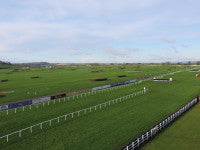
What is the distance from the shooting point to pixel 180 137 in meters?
18.2

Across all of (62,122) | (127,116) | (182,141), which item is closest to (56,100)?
(62,122)

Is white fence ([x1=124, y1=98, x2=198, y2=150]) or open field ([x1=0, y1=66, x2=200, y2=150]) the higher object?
white fence ([x1=124, y1=98, x2=198, y2=150])

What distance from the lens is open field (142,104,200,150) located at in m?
16.4

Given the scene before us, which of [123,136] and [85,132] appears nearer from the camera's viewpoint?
[123,136]

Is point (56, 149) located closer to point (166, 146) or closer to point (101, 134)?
point (101, 134)

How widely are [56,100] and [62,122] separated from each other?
15.1 m

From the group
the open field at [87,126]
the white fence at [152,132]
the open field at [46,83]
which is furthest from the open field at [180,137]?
the open field at [46,83]

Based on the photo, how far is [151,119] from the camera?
78.3 ft

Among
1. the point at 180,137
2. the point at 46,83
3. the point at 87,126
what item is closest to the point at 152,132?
the point at 180,137

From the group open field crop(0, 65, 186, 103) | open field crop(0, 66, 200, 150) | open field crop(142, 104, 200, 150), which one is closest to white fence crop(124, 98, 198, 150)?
open field crop(142, 104, 200, 150)

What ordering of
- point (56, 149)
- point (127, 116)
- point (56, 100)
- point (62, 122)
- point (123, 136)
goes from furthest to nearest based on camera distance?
1. point (56, 100)
2. point (127, 116)
3. point (62, 122)
4. point (123, 136)
5. point (56, 149)

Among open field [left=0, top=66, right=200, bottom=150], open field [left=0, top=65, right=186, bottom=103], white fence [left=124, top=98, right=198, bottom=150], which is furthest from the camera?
open field [left=0, top=65, right=186, bottom=103]

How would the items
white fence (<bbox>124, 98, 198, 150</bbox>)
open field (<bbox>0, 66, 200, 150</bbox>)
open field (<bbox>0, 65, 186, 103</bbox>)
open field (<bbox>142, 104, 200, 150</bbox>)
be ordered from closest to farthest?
white fence (<bbox>124, 98, 198, 150</bbox>), open field (<bbox>142, 104, 200, 150</bbox>), open field (<bbox>0, 66, 200, 150</bbox>), open field (<bbox>0, 65, 186, 103</bbox>)

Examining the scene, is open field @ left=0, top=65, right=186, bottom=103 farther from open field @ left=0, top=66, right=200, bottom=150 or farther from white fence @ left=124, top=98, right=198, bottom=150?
white fence @ left=124, top=98, right=198, bottom=150
